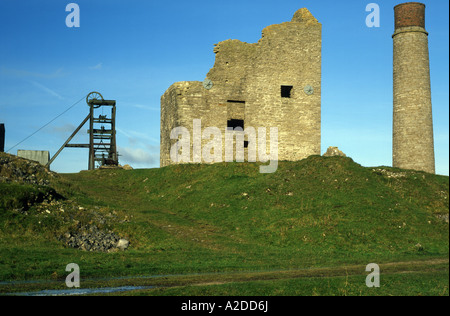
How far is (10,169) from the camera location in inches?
1150

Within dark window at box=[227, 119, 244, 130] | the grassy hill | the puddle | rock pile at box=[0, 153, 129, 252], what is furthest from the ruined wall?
the puddle

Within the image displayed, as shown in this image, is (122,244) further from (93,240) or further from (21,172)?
(21,172)

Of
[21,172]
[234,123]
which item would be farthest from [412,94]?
[21,172]

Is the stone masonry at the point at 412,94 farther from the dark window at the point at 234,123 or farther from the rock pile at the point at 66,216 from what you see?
the rock pile at the point at 66,216

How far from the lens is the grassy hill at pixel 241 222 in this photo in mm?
18531

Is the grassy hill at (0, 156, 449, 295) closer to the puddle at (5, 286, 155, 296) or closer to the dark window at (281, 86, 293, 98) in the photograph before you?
the puddle at (5, 286, 155, 296)

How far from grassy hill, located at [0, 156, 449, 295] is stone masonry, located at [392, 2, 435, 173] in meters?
6.90

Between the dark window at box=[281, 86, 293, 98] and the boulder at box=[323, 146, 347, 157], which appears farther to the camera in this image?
the dark window at box=[281, 86, 293, 98]

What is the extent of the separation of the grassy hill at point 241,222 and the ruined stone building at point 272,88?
651 centimetres

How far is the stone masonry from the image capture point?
38812 mm

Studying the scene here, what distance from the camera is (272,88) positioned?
135 ft

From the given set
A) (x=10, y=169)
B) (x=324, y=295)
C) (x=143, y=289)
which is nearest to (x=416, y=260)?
(x=324, y=295)
